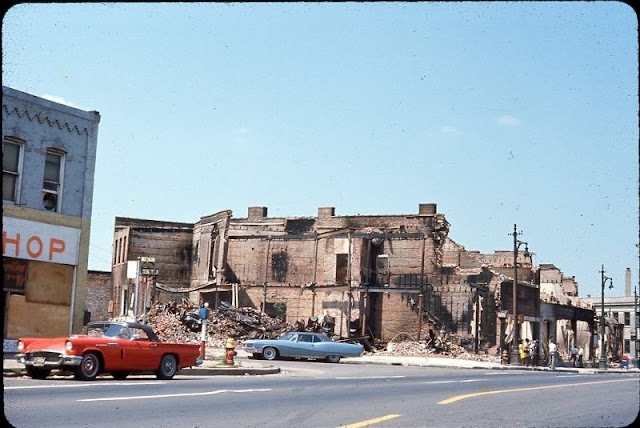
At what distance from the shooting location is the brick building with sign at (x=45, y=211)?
2508 cm

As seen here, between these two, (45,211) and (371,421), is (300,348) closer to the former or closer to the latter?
(45,211)

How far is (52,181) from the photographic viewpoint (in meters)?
26.6

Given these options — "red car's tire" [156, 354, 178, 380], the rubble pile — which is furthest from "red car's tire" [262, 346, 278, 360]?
"red car's tire" [156, 354, 178, 380]

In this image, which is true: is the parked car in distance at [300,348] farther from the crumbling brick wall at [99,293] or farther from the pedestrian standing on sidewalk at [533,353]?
the crumbling brick wall at [99,293]

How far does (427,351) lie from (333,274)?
8.86 metres

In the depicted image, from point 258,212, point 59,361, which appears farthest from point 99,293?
point 59,361

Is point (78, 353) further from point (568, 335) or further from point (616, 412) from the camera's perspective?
point (568, 335)

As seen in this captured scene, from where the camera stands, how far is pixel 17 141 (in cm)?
2522

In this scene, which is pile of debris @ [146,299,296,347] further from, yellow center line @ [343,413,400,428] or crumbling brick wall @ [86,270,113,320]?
yellow center line @ [343,413,400,428]

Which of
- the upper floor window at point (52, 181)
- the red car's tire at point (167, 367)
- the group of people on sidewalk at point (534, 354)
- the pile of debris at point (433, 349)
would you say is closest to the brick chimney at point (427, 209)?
the pile of debris at point (433, 349)

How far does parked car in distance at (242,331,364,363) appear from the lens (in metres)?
36.2

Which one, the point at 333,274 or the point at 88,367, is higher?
the point at 333,274

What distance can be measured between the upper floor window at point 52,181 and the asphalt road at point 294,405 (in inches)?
351

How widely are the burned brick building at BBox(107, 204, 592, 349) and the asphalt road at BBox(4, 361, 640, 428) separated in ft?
107
